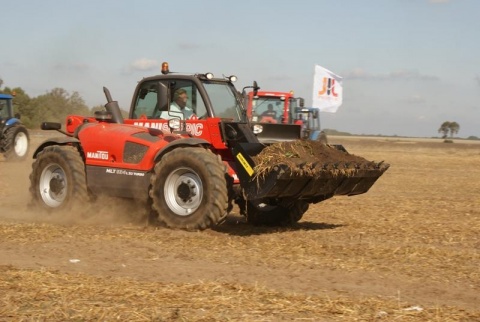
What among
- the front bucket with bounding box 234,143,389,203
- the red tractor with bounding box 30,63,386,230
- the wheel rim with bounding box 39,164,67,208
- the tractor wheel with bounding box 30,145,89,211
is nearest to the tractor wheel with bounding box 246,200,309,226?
the red tractor with bounding box 30,63,386,230

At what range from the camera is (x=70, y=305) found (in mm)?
5406

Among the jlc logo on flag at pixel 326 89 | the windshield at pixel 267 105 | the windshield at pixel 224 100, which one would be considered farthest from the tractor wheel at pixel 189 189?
the jlc logo on flag at pixel 326 89

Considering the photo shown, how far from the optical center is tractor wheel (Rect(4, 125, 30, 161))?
2228cm

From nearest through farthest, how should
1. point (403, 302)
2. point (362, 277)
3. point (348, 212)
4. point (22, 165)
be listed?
point (403, 302) < point (362, 277) < point (348, 212) < point (22, 165)

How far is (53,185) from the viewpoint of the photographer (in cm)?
1063

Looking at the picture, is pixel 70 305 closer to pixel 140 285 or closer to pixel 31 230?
pixel 140 285

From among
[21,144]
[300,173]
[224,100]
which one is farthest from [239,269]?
[21,144]

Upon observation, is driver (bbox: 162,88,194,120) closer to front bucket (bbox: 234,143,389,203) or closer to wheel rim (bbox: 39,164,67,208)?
front bucket (bbox: 234,143,389,203)

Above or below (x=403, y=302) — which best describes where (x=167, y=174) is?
above

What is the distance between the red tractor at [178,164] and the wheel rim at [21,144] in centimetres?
1215

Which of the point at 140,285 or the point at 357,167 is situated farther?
the point at 357,167

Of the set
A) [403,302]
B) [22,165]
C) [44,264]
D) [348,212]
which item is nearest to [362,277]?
[403,302]

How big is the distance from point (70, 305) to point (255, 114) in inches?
756

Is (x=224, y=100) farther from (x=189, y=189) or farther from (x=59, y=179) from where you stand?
(x=59, y=179)
